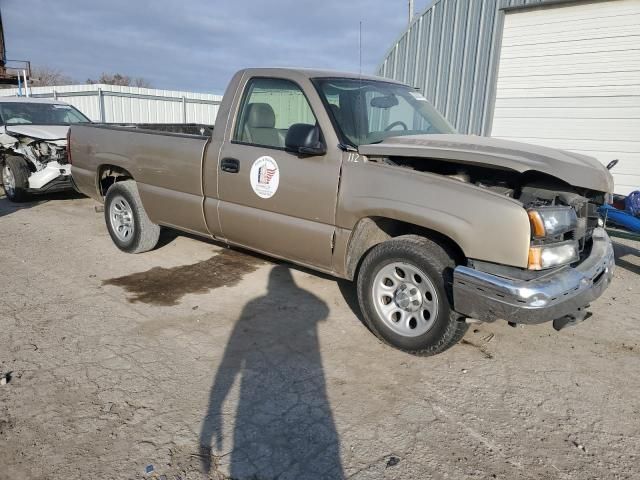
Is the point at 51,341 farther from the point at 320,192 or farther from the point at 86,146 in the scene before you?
the point at 86,146

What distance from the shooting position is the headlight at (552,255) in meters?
2.92

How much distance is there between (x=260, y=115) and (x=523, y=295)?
2775 millimetres

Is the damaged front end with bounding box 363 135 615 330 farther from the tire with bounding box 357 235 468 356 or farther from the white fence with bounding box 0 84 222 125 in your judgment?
the white fence with bounding box 0 84 222 125

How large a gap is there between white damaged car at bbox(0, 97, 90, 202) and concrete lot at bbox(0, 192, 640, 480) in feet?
13.1

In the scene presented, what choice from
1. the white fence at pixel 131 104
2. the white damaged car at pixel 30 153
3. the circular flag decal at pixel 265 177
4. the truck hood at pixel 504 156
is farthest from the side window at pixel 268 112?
the white fence at pixel 131 104

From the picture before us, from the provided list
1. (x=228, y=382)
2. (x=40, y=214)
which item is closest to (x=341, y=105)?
(x=228, y=382)

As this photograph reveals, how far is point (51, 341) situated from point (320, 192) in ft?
7.52

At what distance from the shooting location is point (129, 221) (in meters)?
5.73

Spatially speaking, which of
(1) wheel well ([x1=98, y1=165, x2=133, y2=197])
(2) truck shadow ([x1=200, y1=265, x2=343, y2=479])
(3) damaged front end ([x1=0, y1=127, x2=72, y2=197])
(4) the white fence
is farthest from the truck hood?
(4) the white fence

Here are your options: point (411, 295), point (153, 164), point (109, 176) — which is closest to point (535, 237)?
point (411, 295)

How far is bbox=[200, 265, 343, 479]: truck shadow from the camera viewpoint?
2396 millimetres

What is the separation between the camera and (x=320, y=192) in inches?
150

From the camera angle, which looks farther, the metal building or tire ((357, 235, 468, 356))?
the metal building

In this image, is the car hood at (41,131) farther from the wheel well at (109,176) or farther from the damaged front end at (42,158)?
the wheel well at (109,176)
